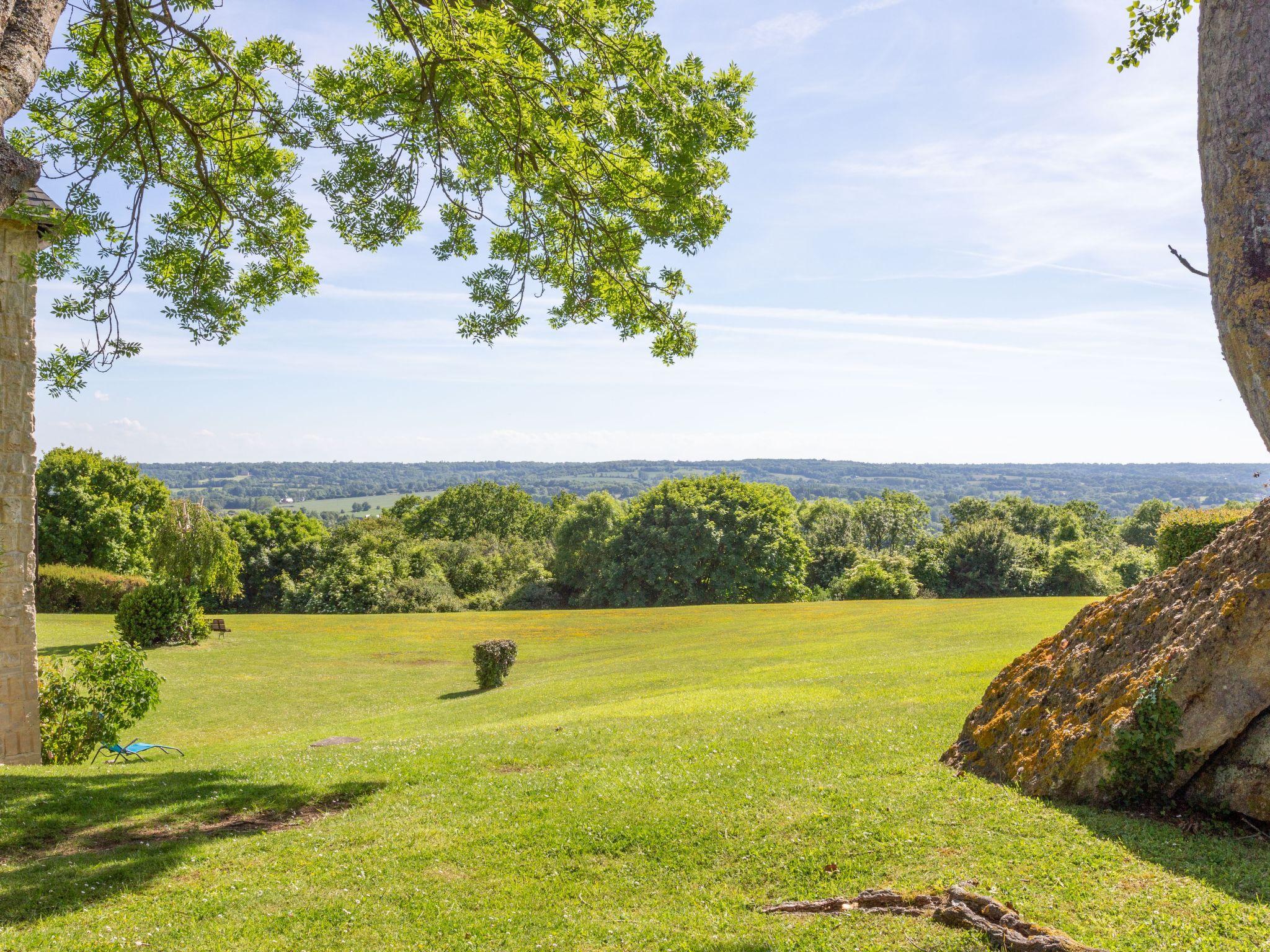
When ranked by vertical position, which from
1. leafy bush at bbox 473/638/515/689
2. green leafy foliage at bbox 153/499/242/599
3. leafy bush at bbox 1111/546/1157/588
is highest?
green leafy foliage at bbox 153/499/242/599

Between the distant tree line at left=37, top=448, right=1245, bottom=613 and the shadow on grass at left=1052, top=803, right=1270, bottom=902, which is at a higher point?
the shadow on grass at left=1052, top=803, right=1270, bottom=902

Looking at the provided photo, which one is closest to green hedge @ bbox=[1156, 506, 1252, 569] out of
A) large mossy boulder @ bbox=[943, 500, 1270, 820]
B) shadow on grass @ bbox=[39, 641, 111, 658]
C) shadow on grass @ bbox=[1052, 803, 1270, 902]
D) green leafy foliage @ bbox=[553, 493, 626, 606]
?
large mossy boulder @ bbox=[943, 500, 1270, 820]

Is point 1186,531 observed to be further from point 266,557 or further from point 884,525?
point 884,525

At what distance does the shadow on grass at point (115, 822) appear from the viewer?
6.42 metres

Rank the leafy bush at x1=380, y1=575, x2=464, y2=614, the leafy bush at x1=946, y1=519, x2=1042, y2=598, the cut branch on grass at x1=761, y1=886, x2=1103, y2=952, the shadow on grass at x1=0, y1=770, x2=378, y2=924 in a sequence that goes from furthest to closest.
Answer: the leafy bush at x1=946, y1=519, x2=1042, y2=598 < the leafy bush at x1=380, y1=575, x2=464, y2=614 < the shadow on grass at x1=0, y1=770, x2=378, y2=924 < the cut branch on grass at x1=761, y1=886, x2=1103, y2=952

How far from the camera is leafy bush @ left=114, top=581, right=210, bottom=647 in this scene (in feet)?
92.8

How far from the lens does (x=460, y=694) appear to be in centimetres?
2298

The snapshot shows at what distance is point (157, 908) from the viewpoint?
602 cm

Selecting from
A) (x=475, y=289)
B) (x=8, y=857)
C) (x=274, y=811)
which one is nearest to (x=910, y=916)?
(x=274, y=811)

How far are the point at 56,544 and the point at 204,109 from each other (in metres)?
52.4

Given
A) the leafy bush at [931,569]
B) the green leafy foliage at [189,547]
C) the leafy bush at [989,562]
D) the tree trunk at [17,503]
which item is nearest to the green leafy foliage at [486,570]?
the green leafy foliage at [189,547]

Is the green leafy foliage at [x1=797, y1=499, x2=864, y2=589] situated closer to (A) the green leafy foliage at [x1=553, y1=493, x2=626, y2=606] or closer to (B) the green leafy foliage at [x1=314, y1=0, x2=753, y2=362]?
(A) the green leafy foliage at [x1=553, y1=493, x2=626, y2=606]

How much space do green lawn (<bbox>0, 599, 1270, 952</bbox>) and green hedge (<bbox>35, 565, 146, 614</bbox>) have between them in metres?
30.6

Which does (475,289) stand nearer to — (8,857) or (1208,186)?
(8,857)
